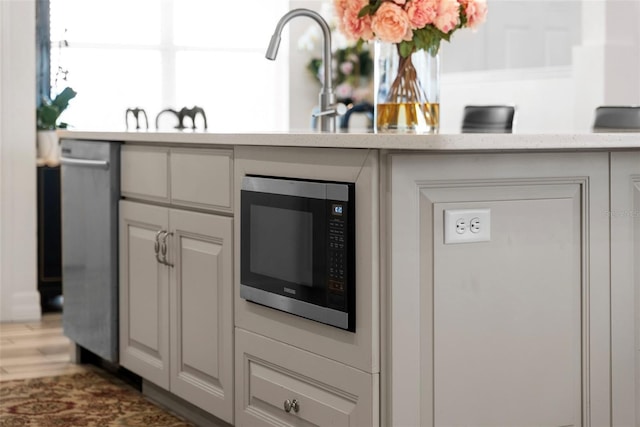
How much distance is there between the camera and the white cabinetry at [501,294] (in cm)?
211

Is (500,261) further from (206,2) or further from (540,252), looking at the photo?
(206,2)

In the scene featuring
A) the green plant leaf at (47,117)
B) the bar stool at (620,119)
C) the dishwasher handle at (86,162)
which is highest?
the green plant leaf at (47,117)

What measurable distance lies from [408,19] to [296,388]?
1022 mm

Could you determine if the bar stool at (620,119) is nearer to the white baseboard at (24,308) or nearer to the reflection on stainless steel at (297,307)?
the reflection on stainless steel at (297,307)

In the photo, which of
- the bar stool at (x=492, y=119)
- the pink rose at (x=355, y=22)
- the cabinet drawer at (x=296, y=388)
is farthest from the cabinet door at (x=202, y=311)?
the bar stool at (x=492, y=119)

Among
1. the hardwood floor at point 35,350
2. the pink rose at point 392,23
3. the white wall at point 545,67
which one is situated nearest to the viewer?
the pink rose at point 392,23

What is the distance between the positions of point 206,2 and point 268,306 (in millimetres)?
4024

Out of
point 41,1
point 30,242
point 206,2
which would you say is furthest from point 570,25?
point 30,242

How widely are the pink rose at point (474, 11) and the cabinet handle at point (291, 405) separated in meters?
1.15

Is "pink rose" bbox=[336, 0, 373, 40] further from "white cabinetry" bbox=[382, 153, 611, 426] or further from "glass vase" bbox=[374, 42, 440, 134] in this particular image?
"white cabinetry" bbox=[382, 153, 611, 426]

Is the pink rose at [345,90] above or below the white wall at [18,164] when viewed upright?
above

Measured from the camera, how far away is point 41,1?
537cm

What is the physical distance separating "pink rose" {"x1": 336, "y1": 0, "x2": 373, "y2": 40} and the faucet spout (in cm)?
21

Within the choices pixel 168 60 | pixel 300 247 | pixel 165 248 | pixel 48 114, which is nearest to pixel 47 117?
pixel 48 114
